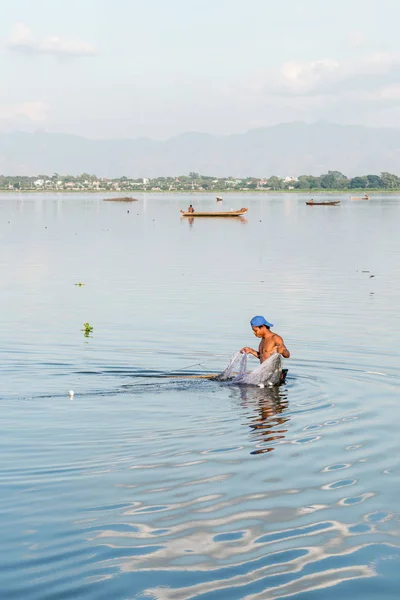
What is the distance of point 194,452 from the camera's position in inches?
578

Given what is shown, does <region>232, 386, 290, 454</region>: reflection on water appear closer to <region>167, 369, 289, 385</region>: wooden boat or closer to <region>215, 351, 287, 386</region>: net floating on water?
<region>215, 351, 287, 386</region>: net floating on water

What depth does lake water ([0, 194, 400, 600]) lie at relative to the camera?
10.0 metres

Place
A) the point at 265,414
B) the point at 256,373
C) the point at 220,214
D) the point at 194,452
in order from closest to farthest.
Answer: the point at 194,452 → the point at 265,414 → the point at 256,373 → the point at 220,214

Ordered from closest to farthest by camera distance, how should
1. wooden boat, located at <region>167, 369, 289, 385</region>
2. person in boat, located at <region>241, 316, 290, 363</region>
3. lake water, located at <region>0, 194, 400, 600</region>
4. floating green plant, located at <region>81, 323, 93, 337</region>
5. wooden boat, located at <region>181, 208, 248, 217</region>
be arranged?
lake water, located at <region>0, 194, 400, 600</region> < person in boat, located at <region>241, 316, 290, 363</region> < wooden boat, located at <region>167, 369, 289, 385</region> < floating green plant, located at <region>81, 323, 93, 337</region> < wooden boat, located at <region>181, 208, 248, 217</region>

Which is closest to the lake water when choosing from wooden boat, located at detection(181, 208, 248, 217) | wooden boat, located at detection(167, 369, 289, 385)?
wooden boat, located at detection(167, 369, 289, 385)

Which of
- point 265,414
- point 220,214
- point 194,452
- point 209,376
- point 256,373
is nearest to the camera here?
point 194,452

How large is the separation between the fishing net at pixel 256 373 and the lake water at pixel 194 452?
297 millimetres

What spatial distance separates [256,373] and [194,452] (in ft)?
19.2

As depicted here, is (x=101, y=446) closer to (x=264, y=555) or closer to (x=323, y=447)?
Answer: (x=323, y=447)

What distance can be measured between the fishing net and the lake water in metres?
0.30

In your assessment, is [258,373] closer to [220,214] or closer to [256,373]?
[256,373]

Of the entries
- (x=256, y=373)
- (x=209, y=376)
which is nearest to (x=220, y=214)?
(x=209, y=376)

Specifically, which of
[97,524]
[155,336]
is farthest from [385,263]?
[97,524]

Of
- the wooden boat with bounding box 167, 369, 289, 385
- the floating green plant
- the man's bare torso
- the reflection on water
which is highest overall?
the man's bare torso
